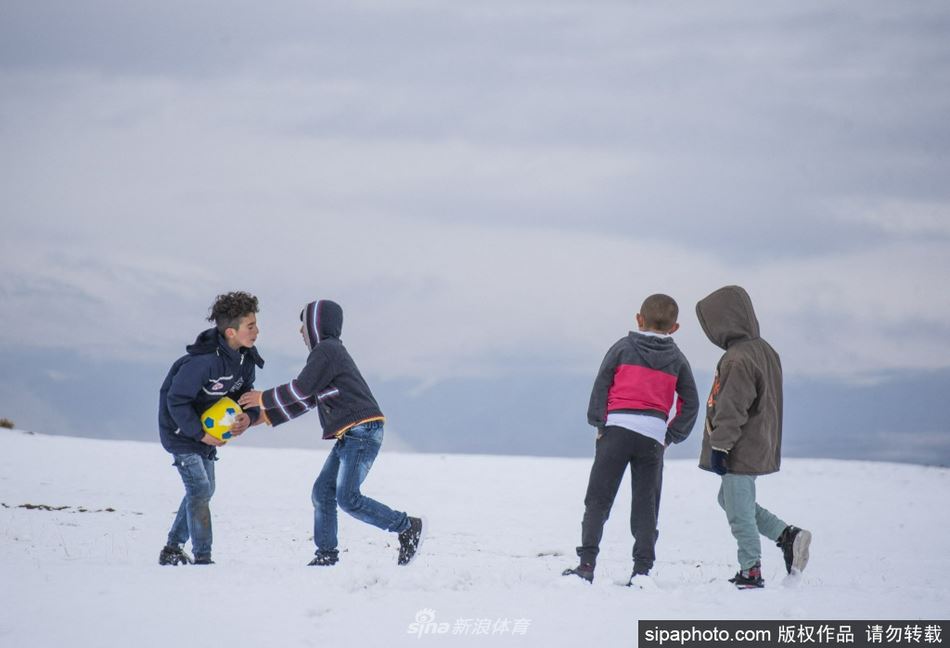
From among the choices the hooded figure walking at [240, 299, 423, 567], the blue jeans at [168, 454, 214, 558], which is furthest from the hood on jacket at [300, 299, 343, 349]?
the blue jeans at [168, 454, 214, 558]

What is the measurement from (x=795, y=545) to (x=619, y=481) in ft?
5.23

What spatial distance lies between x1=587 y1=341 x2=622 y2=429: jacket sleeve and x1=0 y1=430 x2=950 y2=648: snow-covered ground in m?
1.29

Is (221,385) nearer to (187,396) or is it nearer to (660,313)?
(187,396)

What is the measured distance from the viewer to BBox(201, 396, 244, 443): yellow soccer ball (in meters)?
8.25

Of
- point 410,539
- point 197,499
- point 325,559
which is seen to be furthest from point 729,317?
point 197,499

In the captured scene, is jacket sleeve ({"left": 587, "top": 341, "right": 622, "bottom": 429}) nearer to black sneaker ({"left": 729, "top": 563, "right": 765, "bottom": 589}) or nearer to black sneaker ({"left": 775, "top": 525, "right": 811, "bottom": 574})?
black sneaker ({"left": 729, "top": 563, "right": 765, "bottom": 589})

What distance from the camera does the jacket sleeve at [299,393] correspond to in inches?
323

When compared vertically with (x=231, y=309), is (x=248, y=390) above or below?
below

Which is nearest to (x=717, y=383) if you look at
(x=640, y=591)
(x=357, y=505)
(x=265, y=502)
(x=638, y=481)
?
(x=638, y=481)

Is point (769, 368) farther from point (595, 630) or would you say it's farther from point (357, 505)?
point (357, 505)

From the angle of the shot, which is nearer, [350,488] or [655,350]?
[655,350]

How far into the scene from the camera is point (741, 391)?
24.9ft

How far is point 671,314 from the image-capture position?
7.83 m

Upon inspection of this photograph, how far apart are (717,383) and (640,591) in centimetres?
189
